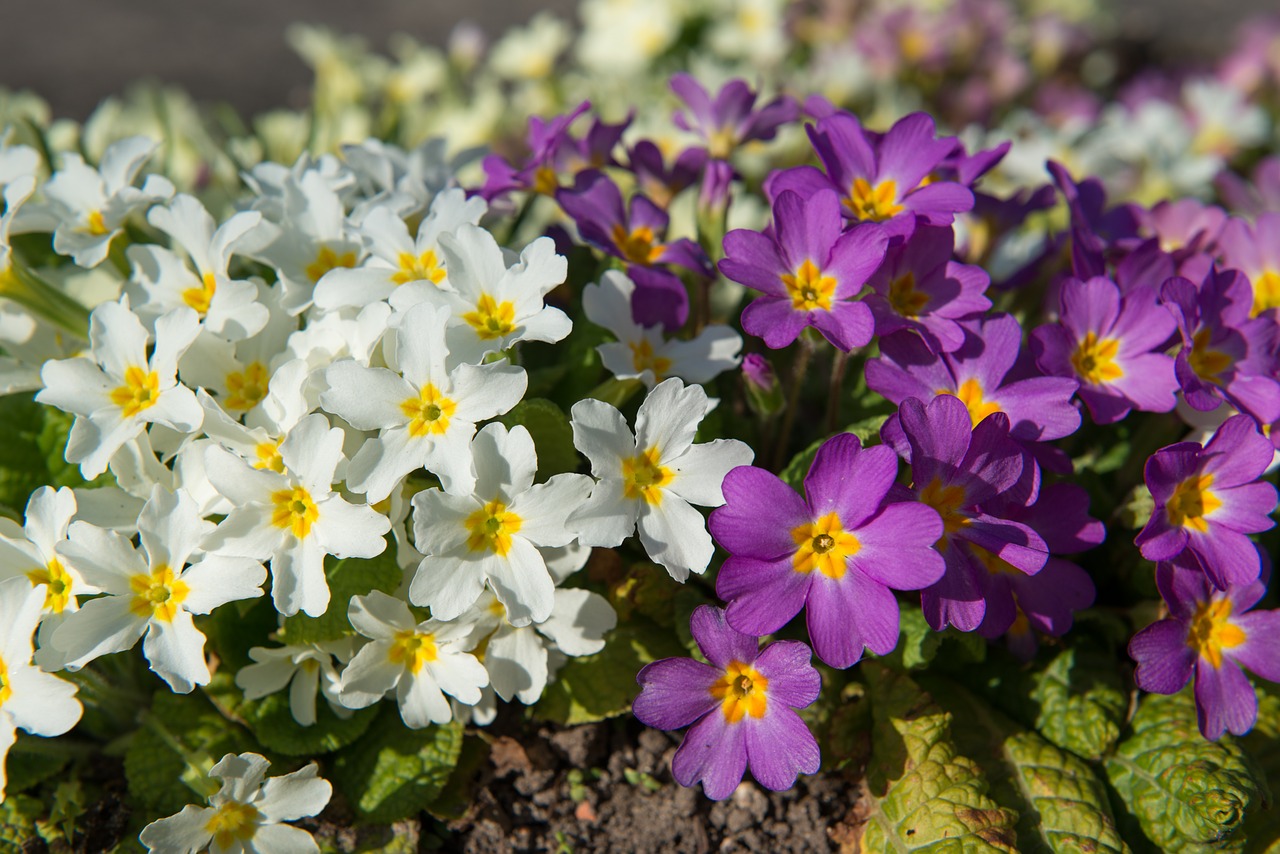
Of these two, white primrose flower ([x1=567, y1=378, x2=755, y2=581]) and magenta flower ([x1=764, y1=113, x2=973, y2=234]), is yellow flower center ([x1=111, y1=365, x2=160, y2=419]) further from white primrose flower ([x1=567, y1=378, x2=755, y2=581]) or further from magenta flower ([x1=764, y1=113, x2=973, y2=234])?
magenta flower ([x1=764, y1=113, x2=973, y2=234])

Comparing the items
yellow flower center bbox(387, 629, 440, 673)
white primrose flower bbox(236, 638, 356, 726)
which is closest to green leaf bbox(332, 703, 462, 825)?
white primrose flower bbox(236, 638, 356, 726)

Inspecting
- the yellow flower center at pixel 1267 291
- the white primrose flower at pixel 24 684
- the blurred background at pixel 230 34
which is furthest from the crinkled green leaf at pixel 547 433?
the blurred background at pixel 230 34

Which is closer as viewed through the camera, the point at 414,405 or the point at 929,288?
the point at 414,405

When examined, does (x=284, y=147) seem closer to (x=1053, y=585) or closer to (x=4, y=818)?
(x=4, y=818)

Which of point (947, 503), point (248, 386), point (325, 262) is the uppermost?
point (325, 262)

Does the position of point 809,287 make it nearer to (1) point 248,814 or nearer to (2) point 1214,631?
(2) point 1214,631

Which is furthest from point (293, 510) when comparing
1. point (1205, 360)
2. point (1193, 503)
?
point (1205, 360)
